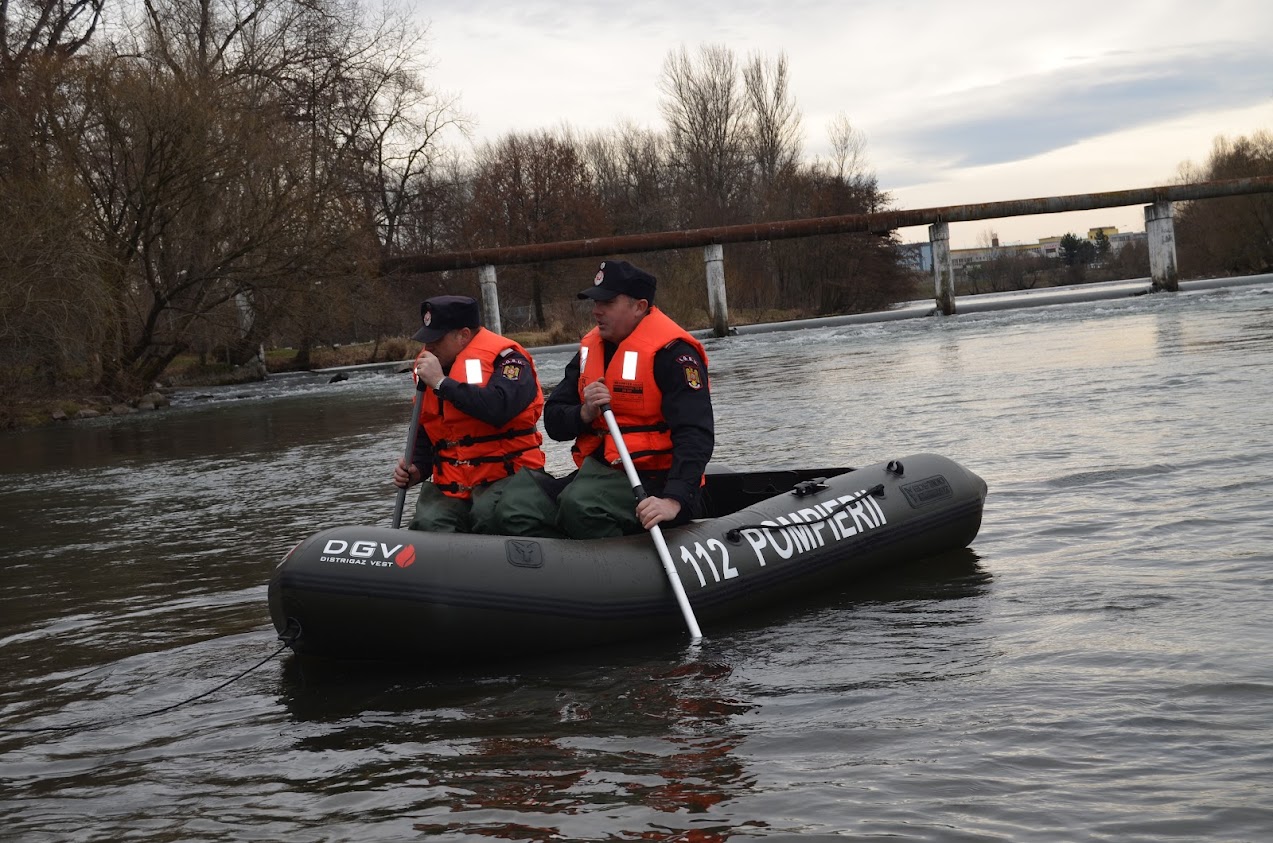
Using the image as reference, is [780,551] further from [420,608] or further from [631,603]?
[420,608]

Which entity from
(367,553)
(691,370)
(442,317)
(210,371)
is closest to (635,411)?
(691,370)

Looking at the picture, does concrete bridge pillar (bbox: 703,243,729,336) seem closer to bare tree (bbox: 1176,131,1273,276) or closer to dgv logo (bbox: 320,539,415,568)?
bare tree (bbox: 1176,131,1273,276)

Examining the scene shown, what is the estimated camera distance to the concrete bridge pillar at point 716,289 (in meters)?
35.6

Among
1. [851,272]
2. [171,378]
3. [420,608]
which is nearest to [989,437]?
[420,608]

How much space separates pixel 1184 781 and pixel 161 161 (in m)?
23.5

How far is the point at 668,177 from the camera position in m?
57.3

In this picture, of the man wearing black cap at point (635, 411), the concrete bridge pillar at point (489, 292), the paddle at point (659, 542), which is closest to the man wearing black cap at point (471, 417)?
the man wearing black cap at point (635, 411)

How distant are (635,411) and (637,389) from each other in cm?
11

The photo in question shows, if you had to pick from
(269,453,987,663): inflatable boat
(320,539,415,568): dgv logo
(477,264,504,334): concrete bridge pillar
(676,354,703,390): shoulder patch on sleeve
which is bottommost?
(269,453,987,663): inflatable boat

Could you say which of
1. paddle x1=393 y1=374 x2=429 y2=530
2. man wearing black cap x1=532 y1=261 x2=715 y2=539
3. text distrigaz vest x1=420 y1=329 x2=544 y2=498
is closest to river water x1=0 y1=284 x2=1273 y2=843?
man wearing black cap x1=532 y1=261 x2=715 y2=539

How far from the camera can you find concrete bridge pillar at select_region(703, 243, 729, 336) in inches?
Result: 1401

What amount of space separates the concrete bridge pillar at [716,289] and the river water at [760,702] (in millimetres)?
25709

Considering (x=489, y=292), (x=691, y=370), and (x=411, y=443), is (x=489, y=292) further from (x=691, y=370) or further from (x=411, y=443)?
(x=691, y=370)

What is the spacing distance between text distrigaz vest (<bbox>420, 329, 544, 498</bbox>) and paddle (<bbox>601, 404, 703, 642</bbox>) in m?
0.45
